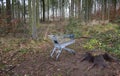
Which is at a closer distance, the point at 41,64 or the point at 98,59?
the point at 98,59

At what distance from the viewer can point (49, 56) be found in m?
6.66

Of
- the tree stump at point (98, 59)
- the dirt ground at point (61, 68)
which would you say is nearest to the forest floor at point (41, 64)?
the dirt ground at point (61, 68)

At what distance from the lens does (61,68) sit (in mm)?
5410

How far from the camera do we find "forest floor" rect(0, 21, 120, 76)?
5.13m

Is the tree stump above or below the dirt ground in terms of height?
above

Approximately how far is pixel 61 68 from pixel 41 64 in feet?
2.38

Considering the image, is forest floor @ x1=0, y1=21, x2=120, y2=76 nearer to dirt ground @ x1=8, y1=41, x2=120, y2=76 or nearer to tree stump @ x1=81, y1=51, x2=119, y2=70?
dirt ground @ x1=8, y1=41, x2=120, y2=76

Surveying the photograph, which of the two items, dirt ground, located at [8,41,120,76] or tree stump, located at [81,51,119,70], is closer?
dirt ground, located at [8,41,120,76]

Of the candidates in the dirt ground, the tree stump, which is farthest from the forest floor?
the tree stump

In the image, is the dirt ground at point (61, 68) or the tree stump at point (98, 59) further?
the tree stump at point (98, 59)

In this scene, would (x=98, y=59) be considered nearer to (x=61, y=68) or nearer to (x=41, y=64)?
(x=61, y=68)

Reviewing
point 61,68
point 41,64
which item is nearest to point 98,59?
point 61,68

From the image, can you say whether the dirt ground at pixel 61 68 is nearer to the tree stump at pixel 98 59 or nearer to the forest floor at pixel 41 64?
the forest floor at pixel 41 64

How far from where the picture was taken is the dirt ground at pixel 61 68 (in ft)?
16.6
